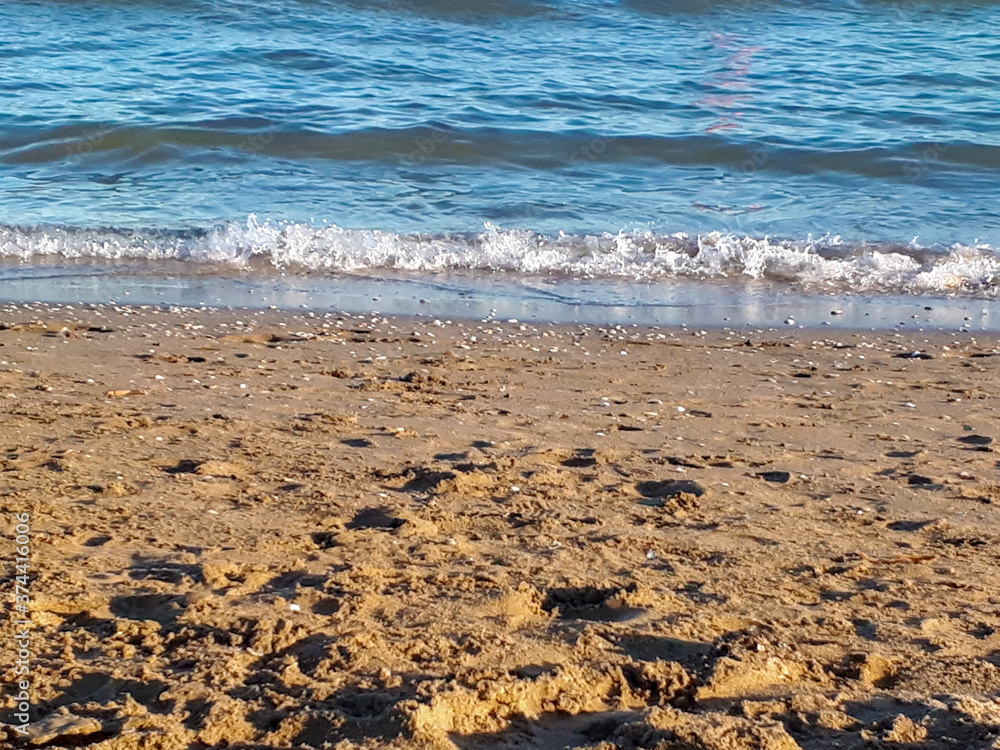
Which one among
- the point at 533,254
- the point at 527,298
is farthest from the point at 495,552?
the point at 533,254

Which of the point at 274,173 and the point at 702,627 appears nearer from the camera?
the point at 702,627

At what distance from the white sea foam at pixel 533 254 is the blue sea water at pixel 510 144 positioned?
0.02 metres

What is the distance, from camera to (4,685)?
7.27 ft

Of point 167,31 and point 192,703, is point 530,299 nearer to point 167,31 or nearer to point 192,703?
point 192,703

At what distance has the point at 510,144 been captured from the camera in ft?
37.1

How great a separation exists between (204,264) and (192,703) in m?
6.11

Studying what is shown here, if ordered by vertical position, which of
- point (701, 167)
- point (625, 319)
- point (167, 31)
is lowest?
point (625, 319)

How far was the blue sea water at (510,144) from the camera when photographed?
26.6 ft

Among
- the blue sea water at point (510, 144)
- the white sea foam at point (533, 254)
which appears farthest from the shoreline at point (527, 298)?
the white sea foam at point (533, 254)

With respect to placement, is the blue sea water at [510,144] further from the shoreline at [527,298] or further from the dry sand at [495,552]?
the dry sand at [495,552]

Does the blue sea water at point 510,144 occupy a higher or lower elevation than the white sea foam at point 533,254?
higher

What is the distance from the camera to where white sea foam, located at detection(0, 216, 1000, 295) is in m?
7.94

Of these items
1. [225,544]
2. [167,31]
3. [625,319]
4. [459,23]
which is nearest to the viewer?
[225,544]

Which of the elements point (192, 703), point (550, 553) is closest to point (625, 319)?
point (550, 553)
